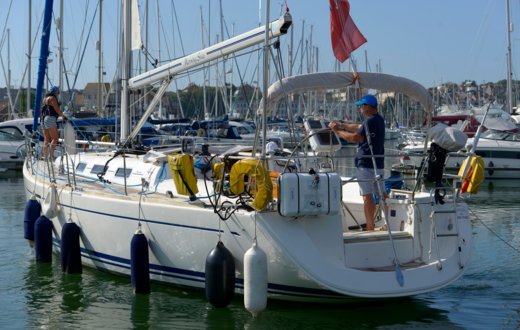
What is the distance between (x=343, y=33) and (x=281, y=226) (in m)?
2.59

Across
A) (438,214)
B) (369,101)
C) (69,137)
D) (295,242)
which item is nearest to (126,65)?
(69,137)

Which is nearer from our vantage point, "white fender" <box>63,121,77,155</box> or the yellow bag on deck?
the yellow bag on deck

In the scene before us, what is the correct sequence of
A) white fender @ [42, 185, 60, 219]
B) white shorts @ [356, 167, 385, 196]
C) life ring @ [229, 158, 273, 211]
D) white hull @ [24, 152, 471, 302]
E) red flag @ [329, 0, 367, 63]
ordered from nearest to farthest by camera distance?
life ring @ [229, 158, 273, 211] < white hull @ [24, 152, 471, 302] < white shorts @ [356, 167, 385, 196] < red flag @ [329, 0, 367, 63] < white fender @ [42, 185, 60, 219]

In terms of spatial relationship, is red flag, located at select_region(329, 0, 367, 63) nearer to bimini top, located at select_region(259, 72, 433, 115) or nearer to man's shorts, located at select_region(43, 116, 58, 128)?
bimini top, located at select_region(259, 72, 433, 115)

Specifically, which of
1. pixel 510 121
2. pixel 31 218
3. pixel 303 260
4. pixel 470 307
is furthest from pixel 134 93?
pixel 510 121

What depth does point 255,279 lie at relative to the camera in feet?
→ 24.5

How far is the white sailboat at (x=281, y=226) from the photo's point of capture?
25.0 feet

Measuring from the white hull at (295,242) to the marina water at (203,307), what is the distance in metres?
0.23

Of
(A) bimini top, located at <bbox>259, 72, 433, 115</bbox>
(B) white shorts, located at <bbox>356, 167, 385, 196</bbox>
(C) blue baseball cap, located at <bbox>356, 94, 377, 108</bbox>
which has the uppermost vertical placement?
(A) bimini top, located at <bbox>259, 72, 433, 115</bbox>

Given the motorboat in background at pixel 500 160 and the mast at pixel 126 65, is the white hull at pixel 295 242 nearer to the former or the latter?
the mast at pixel 126 65

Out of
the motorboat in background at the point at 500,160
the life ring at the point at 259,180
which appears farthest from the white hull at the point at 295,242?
the motorboat in background at the point at 500,160

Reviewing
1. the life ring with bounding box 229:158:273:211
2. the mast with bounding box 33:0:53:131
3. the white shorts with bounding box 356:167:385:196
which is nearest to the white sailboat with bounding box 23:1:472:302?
the life ring with bounding box 229:158:273:211

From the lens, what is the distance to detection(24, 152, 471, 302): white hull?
25.1ft

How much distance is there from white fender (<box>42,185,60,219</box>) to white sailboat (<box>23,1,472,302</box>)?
35 cm
